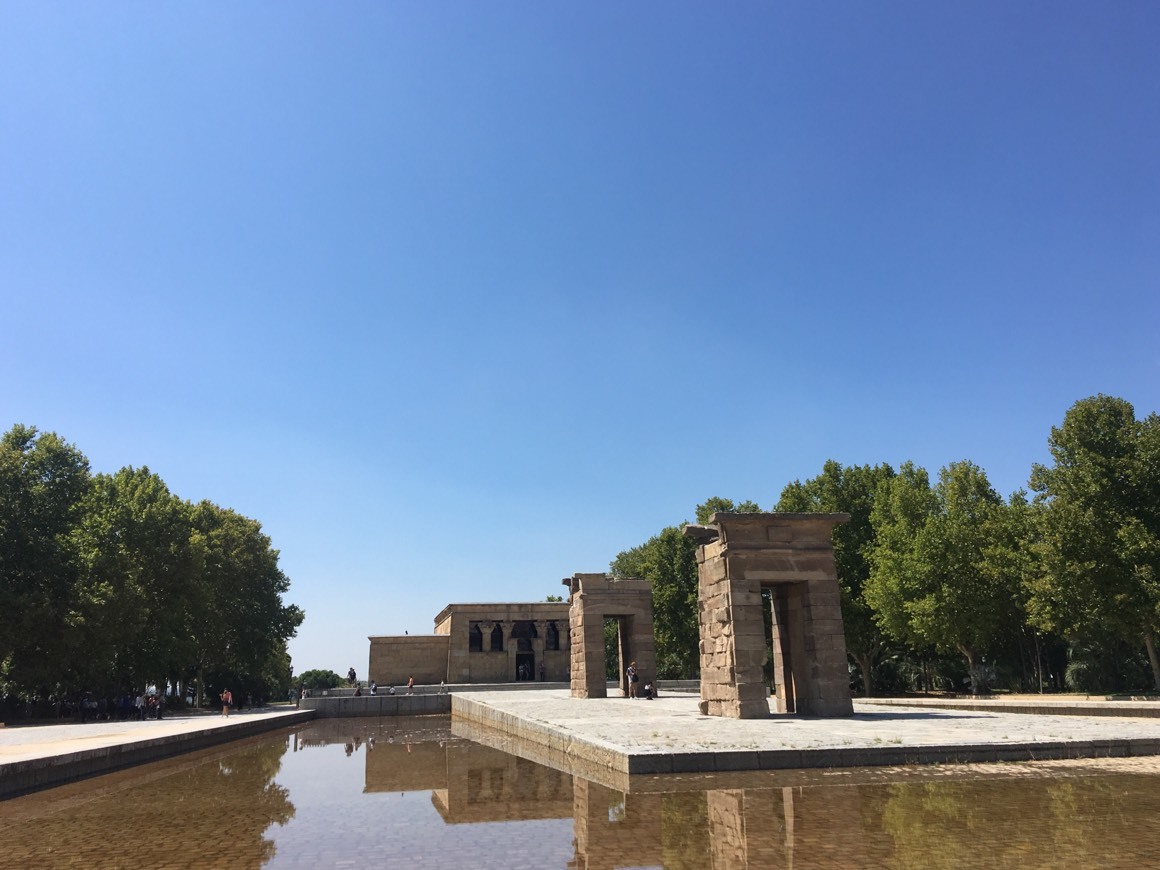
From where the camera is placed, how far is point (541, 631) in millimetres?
50594

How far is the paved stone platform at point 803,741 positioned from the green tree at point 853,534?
77.7 ft

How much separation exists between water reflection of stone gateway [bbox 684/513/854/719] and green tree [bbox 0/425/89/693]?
24409 millimetres

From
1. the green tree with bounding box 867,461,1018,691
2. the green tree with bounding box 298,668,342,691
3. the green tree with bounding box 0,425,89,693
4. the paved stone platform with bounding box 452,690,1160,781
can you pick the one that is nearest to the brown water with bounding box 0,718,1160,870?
the paved stone platform with bounding box 452,690,1160,781

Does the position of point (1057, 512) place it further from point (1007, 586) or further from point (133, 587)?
point (133, 587)

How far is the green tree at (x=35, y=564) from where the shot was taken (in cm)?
2733

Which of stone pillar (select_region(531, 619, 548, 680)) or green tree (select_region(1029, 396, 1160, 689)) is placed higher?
green tree (select_region(1029, 396, 1160, 689))

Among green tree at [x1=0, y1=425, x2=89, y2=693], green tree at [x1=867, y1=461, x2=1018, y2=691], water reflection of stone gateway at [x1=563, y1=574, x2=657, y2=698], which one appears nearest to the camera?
green tree at [x1=0, y1=425, x2=89, y2=693]

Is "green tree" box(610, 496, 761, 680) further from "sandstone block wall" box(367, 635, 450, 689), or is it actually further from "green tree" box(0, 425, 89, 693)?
"green tree" box(0, 425, 89, 693)

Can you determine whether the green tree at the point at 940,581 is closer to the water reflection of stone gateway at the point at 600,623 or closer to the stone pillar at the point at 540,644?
the water reflection of stone gateway at the point at 600,623

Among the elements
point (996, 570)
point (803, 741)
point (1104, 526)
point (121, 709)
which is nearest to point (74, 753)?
point (803, 741)

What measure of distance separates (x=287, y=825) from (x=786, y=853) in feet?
18.1

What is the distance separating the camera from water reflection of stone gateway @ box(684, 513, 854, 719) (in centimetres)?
1744

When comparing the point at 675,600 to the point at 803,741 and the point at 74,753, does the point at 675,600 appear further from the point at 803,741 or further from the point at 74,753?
the point at 74,753

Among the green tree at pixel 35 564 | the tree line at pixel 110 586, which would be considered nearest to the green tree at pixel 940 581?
the tree line at pixel 110 586
